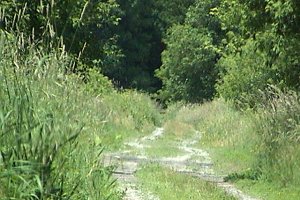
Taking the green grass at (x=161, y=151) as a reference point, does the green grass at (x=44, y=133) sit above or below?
above

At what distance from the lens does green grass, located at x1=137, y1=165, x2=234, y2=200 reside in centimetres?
1129

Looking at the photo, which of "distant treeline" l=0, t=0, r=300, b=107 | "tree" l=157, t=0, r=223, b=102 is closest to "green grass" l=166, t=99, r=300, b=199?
"distant treeline" l=0, t=0, r=300, b=107

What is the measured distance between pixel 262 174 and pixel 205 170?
7.98 feet

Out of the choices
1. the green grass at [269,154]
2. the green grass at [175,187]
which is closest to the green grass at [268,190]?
the green grass at [269,154]

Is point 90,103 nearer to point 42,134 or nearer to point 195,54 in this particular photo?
point 42,134

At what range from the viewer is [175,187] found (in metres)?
12.2

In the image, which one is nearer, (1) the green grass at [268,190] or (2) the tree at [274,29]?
(1) the green grass at [268,190]

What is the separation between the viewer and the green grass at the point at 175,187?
37.0 ft

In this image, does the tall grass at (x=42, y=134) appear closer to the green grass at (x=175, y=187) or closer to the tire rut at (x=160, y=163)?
the tire rut at (x=160, y=163)

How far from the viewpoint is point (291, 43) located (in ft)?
45.1

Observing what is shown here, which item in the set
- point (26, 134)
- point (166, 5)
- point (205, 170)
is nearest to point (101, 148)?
point (26, 134)

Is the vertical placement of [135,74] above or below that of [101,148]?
below

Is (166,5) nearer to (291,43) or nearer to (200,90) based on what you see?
(200,90)

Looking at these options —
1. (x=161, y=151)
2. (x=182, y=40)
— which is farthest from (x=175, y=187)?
(x=182, y=40)
